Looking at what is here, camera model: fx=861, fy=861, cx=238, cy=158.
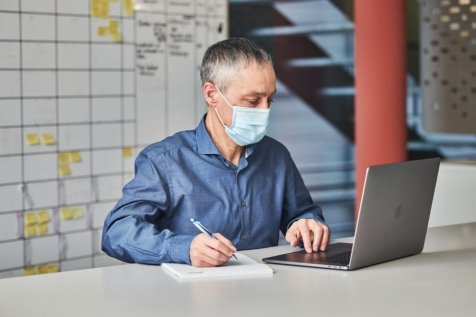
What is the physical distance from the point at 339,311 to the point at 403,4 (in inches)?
120

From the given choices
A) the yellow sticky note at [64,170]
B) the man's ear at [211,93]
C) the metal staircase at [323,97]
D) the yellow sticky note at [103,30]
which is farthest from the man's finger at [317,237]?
the metal staircase at [323,97]

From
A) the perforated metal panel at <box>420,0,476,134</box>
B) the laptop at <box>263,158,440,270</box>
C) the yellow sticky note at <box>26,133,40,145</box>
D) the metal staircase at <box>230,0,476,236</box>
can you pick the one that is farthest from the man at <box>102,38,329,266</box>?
the metal staircase at <box>230,0,476,236</box>

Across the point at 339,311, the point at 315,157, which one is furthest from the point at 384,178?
the point at 315,157

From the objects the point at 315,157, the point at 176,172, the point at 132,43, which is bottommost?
the point at 315,157

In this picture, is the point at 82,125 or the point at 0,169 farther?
the point at 82,125

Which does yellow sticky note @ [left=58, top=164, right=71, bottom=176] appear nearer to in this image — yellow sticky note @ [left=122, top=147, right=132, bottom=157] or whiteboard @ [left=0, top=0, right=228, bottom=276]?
whiteboard @ [left=0, top=0, right=228, bottom=276]

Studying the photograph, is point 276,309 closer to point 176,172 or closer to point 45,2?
point 176,172

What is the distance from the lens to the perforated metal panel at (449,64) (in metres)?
4.39

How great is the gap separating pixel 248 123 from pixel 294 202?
39cm

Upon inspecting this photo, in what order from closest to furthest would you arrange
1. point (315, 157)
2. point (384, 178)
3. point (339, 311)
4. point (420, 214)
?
point (339, 311), point (384, 178), point (420, 214), point (315, 157)

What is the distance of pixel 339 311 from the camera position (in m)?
1.87

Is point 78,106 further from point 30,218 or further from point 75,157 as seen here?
point 30,218

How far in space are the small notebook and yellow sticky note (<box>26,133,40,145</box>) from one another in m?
1.65

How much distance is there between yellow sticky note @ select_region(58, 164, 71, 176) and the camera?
3.86m
